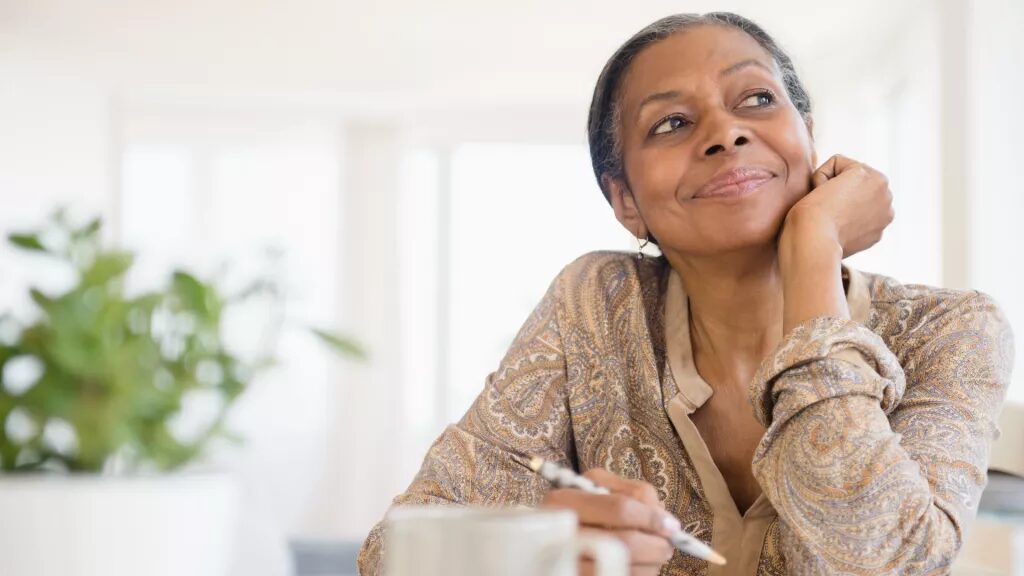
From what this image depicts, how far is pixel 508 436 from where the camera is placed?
141 cm

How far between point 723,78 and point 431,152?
879cm

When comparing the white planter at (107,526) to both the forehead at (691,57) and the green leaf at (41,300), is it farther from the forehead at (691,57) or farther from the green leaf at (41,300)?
the forehead at (691,57)

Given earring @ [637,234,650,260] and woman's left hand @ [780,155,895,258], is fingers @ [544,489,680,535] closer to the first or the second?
woman's left hand @ [780,155,895,258]

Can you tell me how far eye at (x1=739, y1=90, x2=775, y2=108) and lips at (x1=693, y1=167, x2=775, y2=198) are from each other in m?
0.09

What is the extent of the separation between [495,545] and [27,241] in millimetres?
3815

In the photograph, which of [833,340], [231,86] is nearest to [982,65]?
[833,340]

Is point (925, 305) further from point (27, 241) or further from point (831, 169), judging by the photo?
point (27, 241)

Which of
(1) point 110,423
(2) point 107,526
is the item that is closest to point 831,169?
(2) point 107,526

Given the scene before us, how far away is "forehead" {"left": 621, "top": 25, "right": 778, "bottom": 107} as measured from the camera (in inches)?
56.1

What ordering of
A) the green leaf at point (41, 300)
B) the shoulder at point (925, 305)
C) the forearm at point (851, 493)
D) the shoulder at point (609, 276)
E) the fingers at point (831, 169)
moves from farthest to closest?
1. the green leaf at point (41, 300)
2. the shoulder at point (609, 276)
3. the fingers at point (831, 169)
4. the shoulder at point (925, 305)
5. the forearm at point (851, 493)

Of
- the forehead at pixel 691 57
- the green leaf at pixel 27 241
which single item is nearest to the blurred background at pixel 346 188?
the green leaf at pixel 27 241

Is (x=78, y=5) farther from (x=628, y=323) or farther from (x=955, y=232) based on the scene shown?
Result: (x=628, y=323)

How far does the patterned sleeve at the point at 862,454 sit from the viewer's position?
1.07m

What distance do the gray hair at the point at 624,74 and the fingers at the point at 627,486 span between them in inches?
25.5
